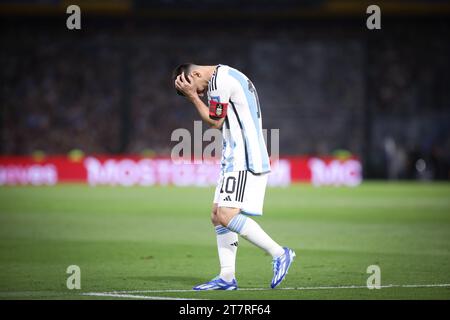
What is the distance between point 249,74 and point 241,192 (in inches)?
1151

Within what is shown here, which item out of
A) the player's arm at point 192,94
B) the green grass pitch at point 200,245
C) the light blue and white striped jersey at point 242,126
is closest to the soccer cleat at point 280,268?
the green grass pitch at point 200,245

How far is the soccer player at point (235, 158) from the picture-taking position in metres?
9.02

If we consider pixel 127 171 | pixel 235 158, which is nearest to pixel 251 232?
pixel 235 158

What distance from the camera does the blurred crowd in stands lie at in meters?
36.8

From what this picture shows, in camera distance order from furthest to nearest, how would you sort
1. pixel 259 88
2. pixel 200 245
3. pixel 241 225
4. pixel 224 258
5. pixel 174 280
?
pixel 259 88 → pixel 200 245 → pixel 174 280 → pixel 224 258 → pixel 241 225

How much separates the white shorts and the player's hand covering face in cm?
88

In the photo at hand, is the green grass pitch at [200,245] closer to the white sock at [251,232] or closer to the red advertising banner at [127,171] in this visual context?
the white sock at [251,232]

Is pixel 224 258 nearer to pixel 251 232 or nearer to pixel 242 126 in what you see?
pixel 251 232

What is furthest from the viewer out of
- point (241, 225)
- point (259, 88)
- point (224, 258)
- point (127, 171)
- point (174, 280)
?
point (259, 88)

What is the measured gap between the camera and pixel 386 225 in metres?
17.1

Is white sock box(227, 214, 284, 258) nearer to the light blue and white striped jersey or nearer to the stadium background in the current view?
the light blue and white striped jersey

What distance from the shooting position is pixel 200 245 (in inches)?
551

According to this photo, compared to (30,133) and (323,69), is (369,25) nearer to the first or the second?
(323,69)

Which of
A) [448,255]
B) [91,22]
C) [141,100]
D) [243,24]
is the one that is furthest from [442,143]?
[448,255]
